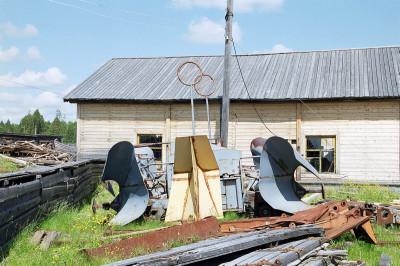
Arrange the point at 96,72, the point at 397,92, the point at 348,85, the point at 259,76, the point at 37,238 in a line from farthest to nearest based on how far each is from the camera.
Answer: the point at 96,72
the point at 259,76
the point at 348,85
the point at 397,92
the point at 37,238

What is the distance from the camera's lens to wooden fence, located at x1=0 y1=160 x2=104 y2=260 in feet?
18.8

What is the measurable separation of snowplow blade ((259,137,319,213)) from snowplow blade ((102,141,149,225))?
2375 millimetres

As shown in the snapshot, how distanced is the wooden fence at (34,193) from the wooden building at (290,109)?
18.6 feet

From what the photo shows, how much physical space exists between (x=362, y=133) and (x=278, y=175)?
8146 mm

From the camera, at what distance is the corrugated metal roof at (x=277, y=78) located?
16.2 metres

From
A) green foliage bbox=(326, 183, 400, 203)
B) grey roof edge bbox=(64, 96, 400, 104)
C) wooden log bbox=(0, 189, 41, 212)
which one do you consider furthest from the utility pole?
wooden log bbox=(0, 189, 41, 212)

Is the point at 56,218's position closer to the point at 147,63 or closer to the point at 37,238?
the point at 37,238

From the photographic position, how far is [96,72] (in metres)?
20.8

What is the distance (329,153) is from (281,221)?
10.9m

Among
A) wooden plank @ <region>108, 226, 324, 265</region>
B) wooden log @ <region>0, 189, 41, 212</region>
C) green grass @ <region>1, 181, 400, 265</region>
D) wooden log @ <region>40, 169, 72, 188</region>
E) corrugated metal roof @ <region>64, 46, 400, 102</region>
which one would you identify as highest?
corrugated metal roof @ <region>64, 46, 400, 102</region>

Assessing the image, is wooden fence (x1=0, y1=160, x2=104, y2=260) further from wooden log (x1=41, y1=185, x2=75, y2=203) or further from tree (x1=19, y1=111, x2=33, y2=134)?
tree (x1=19, y1=111, x2=33, y2=134)

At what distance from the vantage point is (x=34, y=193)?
7242mm

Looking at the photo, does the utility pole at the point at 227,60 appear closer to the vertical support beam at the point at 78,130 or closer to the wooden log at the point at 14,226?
the vertical support beam at the point at 78,130

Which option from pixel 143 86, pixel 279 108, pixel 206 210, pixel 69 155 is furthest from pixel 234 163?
pixel 69 155
